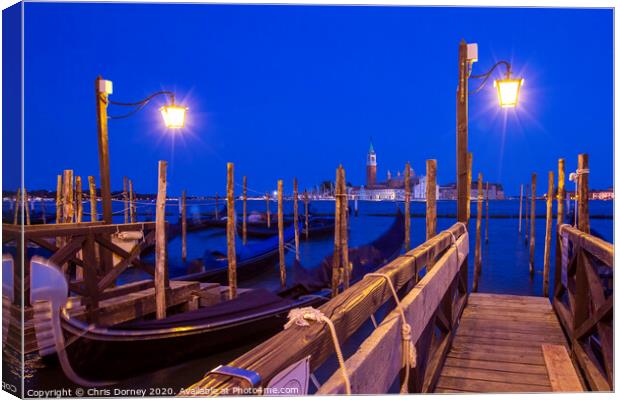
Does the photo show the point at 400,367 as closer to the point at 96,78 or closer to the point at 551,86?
the point at 96,78

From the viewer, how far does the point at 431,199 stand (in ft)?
15.0

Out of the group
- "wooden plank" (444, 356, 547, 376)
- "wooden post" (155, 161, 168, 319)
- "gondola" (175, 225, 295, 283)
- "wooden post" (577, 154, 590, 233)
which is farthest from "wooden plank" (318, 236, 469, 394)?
"gondola" (175, 225, 295, 283)

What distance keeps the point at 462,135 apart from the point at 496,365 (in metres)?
2.13

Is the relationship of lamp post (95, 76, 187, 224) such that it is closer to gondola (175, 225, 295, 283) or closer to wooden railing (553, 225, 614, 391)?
wooden railing (553, 225, 614, 391)

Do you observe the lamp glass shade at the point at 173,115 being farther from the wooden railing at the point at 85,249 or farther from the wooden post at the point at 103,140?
the wooden railing at the point at 85,249

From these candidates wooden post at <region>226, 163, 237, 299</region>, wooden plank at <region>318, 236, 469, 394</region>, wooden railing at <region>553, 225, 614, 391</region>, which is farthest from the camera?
wooden post at <region>226, 163, 237, 299</region>

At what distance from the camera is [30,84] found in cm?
271

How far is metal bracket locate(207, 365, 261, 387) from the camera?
2.30 feet

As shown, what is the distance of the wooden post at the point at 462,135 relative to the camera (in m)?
4.02

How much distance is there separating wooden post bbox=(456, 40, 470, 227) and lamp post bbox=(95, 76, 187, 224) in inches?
117

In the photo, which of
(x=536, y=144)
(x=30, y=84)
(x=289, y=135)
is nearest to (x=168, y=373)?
(x=30, y=84)

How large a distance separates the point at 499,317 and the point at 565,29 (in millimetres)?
2315

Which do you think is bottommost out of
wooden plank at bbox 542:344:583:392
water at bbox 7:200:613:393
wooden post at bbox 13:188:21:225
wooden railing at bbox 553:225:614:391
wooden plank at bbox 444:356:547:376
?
water at bbox 7:200:613:393

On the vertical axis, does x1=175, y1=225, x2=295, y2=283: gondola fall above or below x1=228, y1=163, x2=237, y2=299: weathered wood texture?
below
